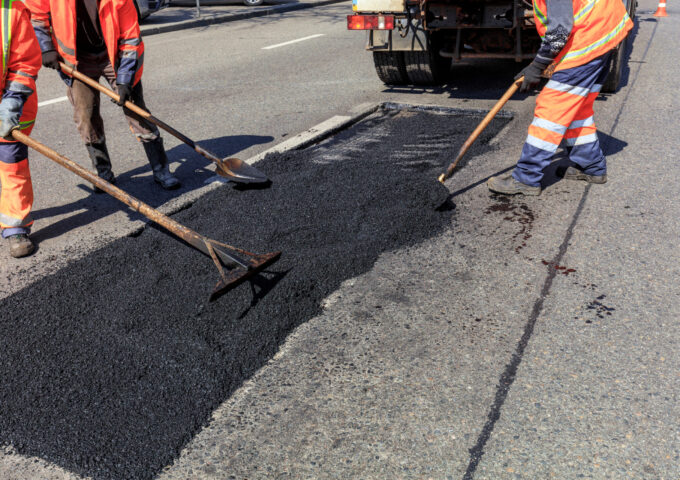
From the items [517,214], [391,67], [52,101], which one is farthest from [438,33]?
[52,101]

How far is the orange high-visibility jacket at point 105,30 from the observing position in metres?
3.92

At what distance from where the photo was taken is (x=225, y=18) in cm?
1384

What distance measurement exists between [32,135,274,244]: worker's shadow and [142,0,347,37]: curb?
25.3 feet

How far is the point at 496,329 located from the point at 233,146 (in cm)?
350

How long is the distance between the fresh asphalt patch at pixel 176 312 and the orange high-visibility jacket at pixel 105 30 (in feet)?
3.49

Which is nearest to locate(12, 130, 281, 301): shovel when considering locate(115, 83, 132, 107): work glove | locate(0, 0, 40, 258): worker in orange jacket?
locate(0, 0, 40, 258): worker in orange jacket

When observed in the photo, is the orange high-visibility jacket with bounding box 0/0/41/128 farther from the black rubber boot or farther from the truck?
the truck

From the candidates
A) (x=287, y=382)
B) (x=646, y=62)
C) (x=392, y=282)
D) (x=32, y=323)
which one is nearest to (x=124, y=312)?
(x=32, y=323)

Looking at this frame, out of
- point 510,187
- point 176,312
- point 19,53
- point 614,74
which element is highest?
point 19,53

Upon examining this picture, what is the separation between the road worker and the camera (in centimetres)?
396

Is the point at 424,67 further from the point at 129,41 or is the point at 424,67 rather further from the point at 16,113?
the point at 16,113

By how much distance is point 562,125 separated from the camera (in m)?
3.94

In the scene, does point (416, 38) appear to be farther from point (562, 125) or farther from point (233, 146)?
point (562, 125)

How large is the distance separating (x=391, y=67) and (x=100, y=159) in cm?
369
